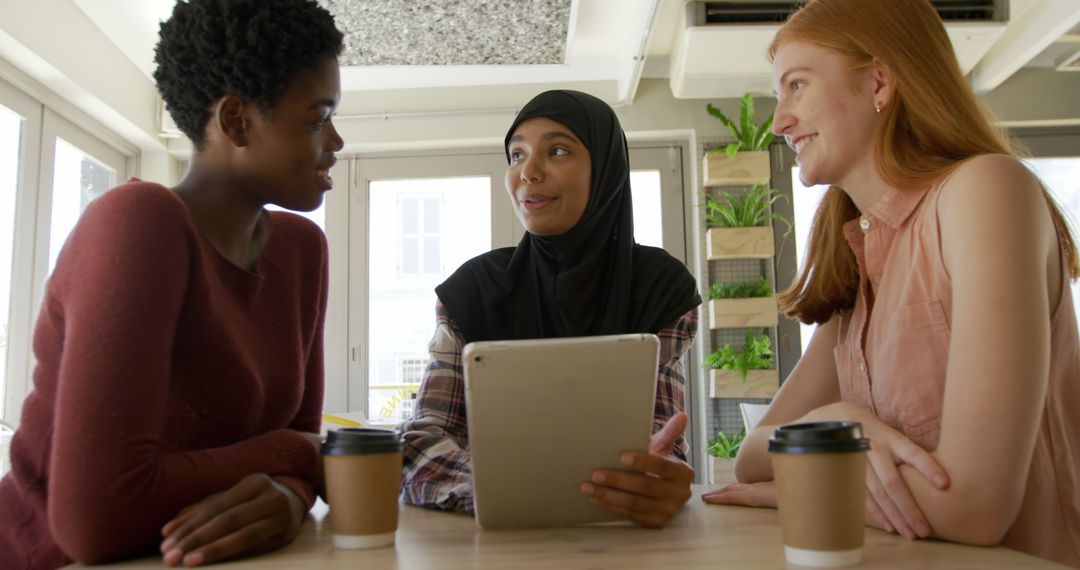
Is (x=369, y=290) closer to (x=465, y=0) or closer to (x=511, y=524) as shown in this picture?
(x=465, y=0)

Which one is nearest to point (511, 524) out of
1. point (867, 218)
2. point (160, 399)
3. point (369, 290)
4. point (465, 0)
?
point (160, 399)

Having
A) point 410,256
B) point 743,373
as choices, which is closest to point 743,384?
point 743,373

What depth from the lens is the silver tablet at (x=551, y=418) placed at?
2.86 ft

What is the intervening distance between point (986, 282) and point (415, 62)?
3.92 meters

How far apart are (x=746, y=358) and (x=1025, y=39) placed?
216cm

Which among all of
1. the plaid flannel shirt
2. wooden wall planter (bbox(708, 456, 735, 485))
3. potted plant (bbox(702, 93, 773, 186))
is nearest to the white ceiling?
potted plant (bbox(702, 93, 773, 186))

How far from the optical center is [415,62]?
452 cm

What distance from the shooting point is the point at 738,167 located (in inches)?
185

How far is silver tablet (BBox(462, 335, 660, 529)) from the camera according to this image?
0.87 meters

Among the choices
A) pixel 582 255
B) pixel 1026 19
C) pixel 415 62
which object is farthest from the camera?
pixel 415 62

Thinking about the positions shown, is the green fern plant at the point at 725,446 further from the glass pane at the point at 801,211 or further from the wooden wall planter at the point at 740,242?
the wooden wall planter at the point at 740,242

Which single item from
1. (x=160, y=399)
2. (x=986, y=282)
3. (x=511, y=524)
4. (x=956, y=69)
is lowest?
(x=511, y=524)

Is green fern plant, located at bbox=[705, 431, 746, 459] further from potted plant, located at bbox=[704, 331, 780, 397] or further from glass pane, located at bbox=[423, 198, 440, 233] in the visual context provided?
glass pane, located at bbox=[423, 198, 440, 233]

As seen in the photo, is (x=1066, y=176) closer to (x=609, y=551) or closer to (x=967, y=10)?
(x=967, y=10)
